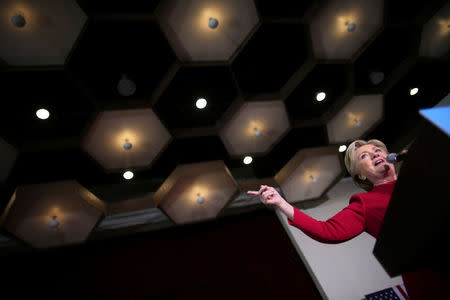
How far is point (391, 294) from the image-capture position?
1.34m

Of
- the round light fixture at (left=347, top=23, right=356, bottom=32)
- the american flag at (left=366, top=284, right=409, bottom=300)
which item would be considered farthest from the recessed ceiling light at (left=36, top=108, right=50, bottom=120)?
the american flag at (left=366, top=284, right=409, bottom=300)

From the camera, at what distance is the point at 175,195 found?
1631mm

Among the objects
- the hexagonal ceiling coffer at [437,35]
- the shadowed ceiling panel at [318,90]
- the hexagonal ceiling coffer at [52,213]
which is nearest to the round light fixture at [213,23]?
the shadowed ceiling panel at [318,90]

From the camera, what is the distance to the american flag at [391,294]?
1.33 meters

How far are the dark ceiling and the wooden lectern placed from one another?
1.03 metres

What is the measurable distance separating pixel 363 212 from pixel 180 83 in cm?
108

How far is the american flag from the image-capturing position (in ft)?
4.36

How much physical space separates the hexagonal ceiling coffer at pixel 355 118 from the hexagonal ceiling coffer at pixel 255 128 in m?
0.41

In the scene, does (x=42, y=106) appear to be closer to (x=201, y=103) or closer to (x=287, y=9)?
(x=201, y=103)

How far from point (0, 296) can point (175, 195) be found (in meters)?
1.21

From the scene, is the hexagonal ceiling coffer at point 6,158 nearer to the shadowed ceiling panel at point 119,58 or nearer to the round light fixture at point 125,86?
the shadowed ceiling panel at point 119,58

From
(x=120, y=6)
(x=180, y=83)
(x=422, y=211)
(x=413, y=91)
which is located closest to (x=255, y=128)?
(x=180, y=83)

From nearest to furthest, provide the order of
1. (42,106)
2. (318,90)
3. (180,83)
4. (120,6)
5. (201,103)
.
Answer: (120,6)
(42,106)
(180,83)
(201,103)
(318,90)

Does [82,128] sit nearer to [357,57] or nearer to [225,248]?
[225,248]
